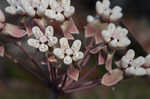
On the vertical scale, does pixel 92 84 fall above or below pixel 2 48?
below

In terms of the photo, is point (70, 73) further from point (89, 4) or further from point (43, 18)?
point (89, 4)

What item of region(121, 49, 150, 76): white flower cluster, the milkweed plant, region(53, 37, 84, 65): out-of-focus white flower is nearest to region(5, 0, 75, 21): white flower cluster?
the milkweed plant

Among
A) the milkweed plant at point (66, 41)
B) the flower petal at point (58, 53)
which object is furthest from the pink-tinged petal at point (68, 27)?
the flower petal at point (58, 53)

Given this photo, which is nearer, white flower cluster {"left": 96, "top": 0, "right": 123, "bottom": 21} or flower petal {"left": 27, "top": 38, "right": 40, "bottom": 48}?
flower petal {"left": 27, "top": 38, "right": 40, "bottom": 48}

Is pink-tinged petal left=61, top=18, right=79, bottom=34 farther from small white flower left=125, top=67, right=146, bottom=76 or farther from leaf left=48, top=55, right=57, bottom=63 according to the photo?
small white flower left=125, top=67, right=146, bottom=76

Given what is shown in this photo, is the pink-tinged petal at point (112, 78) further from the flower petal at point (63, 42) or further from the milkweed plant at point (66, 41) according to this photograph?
the flower petal at point (63, 42)

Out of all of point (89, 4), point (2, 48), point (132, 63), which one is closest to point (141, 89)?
point (132, 63)
